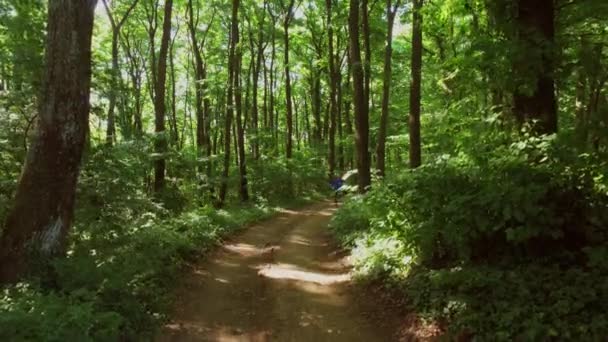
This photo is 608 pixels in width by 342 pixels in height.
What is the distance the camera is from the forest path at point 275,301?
6918 millimetres

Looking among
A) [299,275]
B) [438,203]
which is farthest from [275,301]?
[438,203]

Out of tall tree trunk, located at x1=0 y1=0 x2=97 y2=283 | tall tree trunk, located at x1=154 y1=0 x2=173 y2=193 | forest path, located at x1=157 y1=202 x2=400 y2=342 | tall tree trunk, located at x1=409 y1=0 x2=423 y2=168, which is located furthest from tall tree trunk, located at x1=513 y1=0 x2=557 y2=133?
tall tree trunk, located at x1=154 y1=0 x2=173 y2=193

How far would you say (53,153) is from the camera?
7.12 meters

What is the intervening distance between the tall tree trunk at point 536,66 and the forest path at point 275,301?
355 cm

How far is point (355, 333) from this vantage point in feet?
22.4

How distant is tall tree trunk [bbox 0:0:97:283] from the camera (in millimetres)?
7031

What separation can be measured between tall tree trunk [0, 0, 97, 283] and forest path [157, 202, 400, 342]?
7.30 ft

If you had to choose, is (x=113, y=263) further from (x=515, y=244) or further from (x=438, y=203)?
(x=515, y=244)

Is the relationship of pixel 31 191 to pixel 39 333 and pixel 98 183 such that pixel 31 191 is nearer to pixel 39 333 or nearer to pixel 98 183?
pixel 39 333

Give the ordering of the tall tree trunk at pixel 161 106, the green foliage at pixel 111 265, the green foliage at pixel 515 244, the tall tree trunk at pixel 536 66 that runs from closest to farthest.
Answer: the green foliage at pixel 515 244 < the green foliage at pixel 111 265 < the tall tree trunk at pixel 536 66 < the tall tree trunk at pixel 161 106

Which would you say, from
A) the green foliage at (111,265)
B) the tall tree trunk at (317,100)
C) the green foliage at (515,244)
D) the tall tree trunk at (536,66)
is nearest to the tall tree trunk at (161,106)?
the green foliage at (111,265)

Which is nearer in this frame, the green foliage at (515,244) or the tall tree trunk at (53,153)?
the green foliage at (515,244)

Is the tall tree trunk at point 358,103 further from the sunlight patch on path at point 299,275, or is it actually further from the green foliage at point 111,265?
the sunlight patch on path at point 299,275

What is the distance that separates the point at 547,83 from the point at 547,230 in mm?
2304
